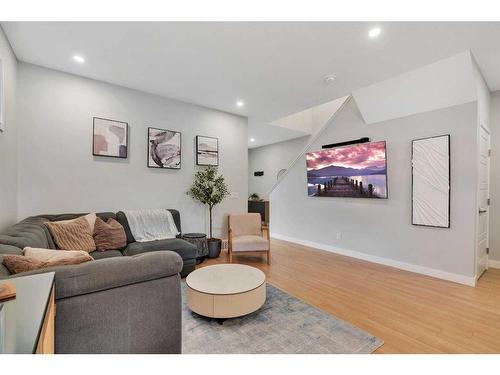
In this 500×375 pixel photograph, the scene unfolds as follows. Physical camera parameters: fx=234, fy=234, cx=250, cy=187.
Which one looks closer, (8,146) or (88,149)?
(8,146)

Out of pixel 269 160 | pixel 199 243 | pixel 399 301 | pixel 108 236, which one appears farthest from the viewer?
pixel 269 160

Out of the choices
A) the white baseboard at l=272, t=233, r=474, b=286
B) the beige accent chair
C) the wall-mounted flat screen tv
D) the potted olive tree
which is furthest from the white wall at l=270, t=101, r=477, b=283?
the potted olive tree

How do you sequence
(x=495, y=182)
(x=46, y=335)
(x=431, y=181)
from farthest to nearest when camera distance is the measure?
(x=495, y=182), (x=431, y=181), (x=46, y=335)

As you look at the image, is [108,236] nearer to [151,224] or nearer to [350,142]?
[151,224]

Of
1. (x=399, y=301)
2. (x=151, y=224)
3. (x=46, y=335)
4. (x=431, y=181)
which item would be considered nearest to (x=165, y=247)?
(x=151, y=224)

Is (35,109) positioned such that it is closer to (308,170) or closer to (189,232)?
(189,232)

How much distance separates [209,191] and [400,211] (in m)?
3.15

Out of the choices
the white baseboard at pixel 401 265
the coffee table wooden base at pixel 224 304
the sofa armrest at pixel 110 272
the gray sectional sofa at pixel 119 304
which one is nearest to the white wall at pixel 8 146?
the gray sectional sofa at pixel 119 304

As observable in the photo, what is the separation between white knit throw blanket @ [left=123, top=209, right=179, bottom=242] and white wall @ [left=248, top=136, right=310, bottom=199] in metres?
4.58

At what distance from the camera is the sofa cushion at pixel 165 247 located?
2.92 metres

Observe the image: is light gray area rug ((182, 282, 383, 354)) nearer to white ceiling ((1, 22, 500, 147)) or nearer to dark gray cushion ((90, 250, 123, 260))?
dark gray cushion ((90, 250, 123, 260))

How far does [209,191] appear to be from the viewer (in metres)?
4.13

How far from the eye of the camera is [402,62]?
9.30ft
